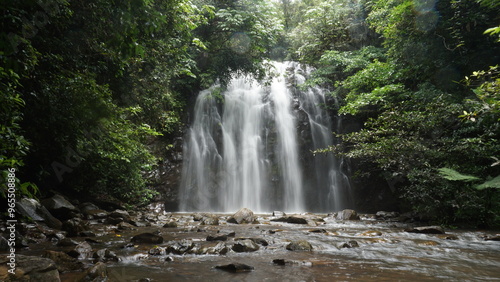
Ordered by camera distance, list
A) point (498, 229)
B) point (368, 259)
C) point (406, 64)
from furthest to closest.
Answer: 1. point (406, 64)
2. point (498, 229)
3. point (368, 259)

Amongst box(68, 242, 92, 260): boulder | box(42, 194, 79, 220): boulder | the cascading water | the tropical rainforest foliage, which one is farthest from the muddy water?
the cascading water

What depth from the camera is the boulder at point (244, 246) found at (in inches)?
182

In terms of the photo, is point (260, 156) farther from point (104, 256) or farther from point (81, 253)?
point (81, 253)

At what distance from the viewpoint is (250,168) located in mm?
16422

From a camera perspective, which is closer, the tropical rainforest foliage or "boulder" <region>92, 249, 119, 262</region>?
"boulder" <region>92, 249, 119, 262</region>

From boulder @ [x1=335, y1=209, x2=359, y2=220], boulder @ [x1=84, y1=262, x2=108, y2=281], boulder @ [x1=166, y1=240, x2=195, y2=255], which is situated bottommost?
boulder @ [x1=335, y1=209, x2=359, y2=220]

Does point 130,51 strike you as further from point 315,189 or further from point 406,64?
point 315,189

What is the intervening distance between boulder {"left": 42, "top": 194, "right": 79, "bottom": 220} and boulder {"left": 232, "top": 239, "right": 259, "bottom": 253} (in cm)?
507

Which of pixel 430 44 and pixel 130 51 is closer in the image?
pixel 130 51

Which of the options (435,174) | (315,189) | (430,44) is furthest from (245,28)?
(435,174)

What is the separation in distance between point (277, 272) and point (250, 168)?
42.5 feet

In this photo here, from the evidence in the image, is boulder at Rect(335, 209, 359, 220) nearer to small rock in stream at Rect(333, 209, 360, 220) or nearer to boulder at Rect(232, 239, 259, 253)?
small rock in stream at Rect(333, 209, 360, 220)

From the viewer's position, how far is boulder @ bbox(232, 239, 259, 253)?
463 cm

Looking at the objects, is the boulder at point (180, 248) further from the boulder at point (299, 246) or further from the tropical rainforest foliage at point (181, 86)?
the tropical rainforest foliage at point (181, 86)
